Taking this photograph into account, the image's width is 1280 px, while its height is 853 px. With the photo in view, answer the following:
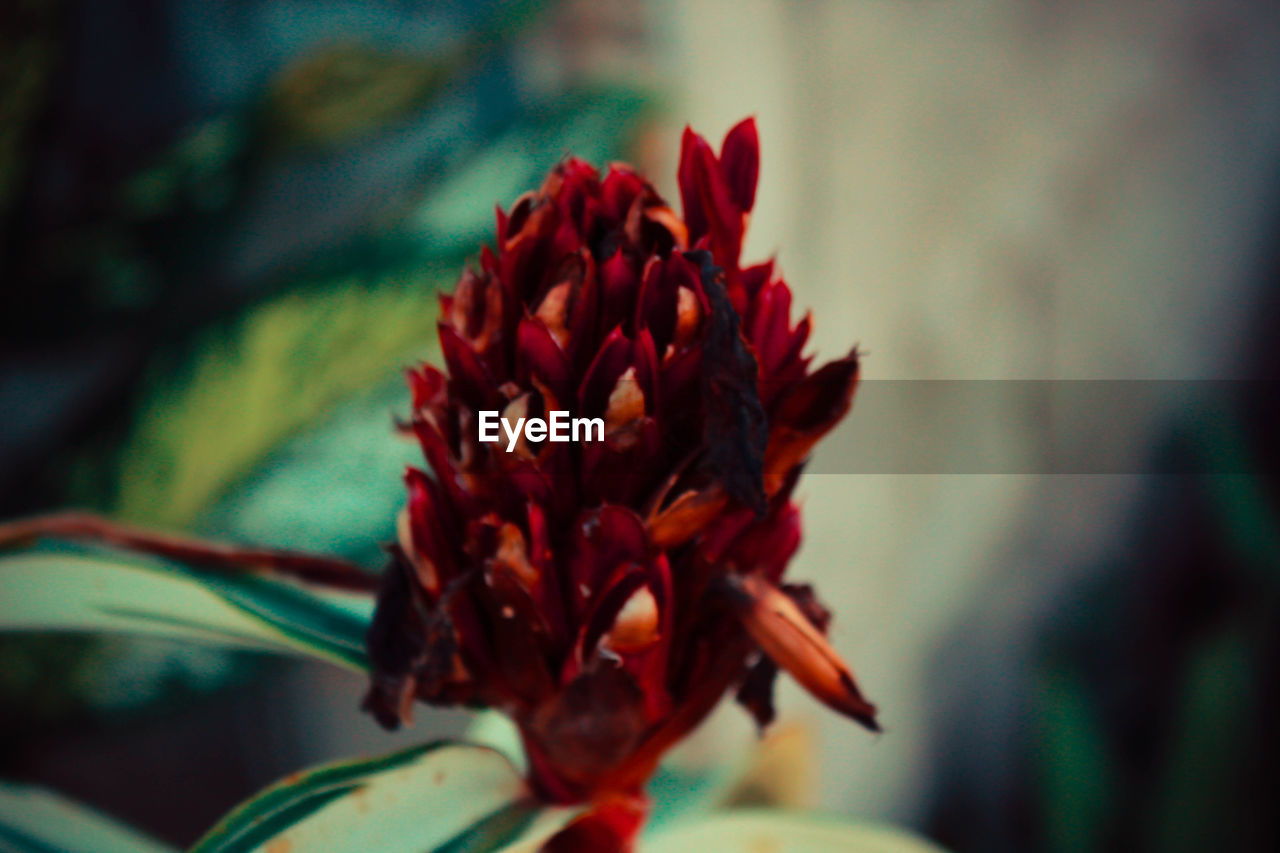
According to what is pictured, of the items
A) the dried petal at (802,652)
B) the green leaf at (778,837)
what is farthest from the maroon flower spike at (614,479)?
the green leaf at (778,837)

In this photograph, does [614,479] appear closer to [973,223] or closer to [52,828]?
[52,828]

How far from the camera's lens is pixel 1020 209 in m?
0.82

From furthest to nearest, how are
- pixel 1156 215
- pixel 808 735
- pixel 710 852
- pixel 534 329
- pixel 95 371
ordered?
pixel 95 371 < pixel 1156 215 < pixel 808 735 < pixel 710 852 < pixel 534 329

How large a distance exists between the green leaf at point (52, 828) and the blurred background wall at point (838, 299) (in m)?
0.43

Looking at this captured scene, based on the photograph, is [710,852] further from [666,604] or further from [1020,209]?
[1020,209]

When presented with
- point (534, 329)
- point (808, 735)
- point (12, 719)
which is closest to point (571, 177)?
point (534, 329)

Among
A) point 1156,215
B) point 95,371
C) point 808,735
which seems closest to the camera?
point 808,735

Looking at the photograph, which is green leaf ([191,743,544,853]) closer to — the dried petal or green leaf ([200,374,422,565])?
the dried petal

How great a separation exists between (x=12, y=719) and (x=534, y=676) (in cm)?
82

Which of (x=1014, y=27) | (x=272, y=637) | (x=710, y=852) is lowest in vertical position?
(x=710, y=852)

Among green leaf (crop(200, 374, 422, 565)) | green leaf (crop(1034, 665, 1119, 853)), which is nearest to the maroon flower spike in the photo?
green leaf (crop(200, 374, 422, 565))

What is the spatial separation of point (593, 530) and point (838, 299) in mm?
691

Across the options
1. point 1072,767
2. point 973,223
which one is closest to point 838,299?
point 973,223

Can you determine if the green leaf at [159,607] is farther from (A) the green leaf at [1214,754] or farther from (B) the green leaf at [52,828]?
(A) the green leaf at [1214,754]
